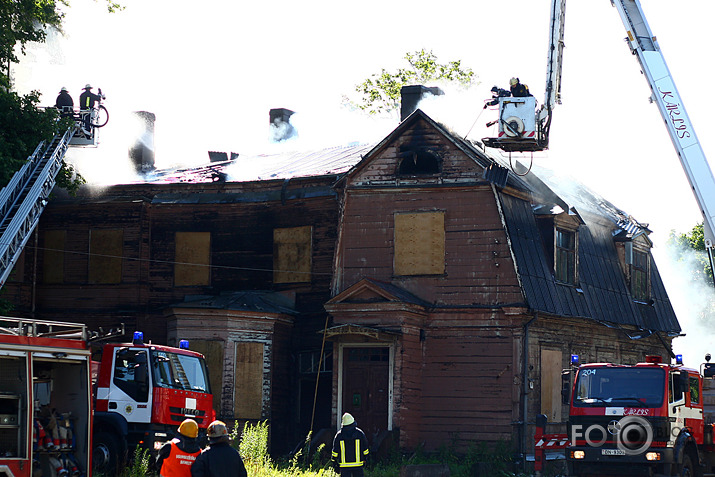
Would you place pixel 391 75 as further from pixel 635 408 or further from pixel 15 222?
pixel 635 408

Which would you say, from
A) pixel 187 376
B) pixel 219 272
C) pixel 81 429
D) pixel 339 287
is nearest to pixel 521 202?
pixel 339 287

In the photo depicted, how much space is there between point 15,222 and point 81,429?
7842 mm

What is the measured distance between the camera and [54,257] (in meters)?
29.8

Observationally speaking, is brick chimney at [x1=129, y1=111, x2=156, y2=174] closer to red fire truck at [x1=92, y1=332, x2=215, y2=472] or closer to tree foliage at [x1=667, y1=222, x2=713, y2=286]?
red fire truck at [x1=92, y1=332, x2=215, y2=472]

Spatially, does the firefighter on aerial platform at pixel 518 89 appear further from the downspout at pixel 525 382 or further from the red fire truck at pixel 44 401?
the red fire truck at pixel 44 401

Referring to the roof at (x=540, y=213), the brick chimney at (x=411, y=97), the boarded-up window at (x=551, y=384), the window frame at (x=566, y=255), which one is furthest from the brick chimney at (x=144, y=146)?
the boarded-up window at (x=551, y=384)

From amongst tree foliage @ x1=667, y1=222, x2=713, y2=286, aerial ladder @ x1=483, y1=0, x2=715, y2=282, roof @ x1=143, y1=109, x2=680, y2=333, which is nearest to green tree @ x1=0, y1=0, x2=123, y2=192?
roof @ x1=143, y1=109, x2=680, y2=333

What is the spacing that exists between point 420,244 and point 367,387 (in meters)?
3.79

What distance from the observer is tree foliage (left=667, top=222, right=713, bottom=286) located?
56188 millimetres

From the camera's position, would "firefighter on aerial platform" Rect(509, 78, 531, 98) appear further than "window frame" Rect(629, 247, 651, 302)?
No

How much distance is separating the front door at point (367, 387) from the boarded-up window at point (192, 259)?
6.39 metres

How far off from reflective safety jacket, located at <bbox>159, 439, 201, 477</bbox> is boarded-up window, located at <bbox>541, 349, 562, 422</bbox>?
1480 centimetres

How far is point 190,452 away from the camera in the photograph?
11.2m

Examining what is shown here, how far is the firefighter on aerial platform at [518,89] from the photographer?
19133mm
